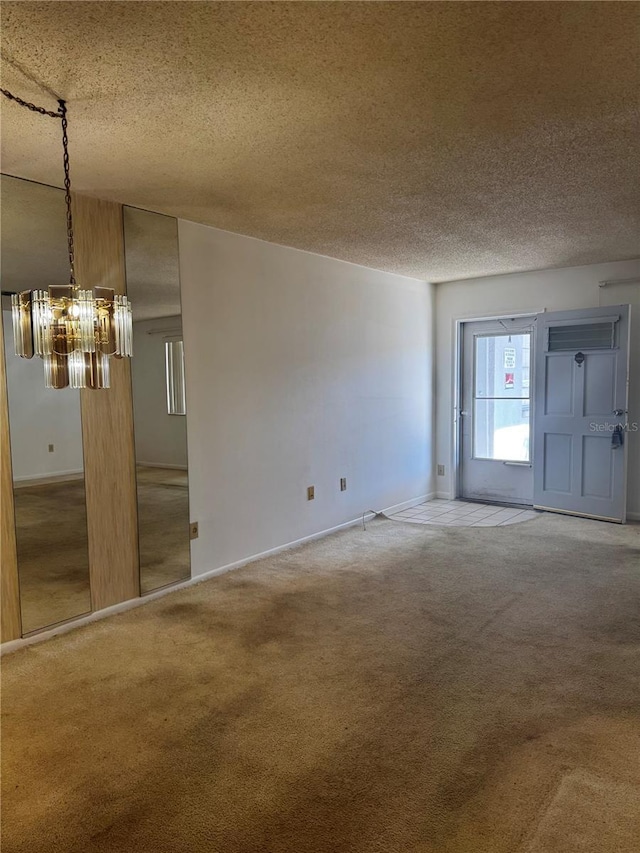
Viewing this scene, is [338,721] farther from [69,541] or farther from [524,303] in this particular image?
[524,303]

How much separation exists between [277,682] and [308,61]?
8.09ft

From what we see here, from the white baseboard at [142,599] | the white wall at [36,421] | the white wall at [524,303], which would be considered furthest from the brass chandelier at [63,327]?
the white wall at [524,303]

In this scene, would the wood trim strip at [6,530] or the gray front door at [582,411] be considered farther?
the gray front door at [582,411]


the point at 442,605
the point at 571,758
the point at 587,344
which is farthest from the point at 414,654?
the point at 587,344

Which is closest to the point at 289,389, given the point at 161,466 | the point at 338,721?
the point at 161,466

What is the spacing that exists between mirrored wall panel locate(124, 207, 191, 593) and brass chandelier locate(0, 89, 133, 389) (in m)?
1.17

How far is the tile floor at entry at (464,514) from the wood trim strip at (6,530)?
3.51 meters

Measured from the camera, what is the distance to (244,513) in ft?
14.1

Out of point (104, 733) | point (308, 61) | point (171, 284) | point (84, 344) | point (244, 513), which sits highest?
point (308, 61)

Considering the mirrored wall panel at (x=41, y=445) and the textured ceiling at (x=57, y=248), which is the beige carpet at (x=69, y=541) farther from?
the textured ceiling at (x=57, y=248)

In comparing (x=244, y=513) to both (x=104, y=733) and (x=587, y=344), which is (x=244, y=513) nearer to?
(x=104, y=733)

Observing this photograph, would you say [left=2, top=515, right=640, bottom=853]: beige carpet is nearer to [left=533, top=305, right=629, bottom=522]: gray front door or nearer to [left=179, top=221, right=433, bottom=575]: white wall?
[left=179, top=221, right=433, bottom=575]: white wall

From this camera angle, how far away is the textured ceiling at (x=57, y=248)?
115 inches

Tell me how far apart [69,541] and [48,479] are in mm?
379
